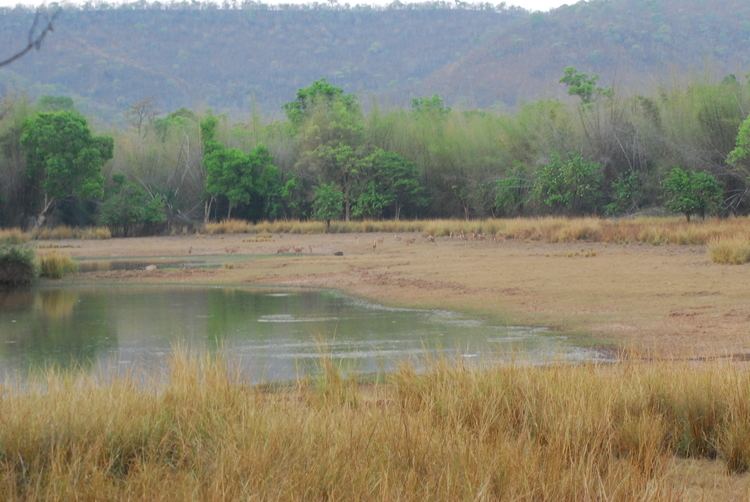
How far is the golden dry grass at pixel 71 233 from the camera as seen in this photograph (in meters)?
44.0

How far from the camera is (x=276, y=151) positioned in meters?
56.2

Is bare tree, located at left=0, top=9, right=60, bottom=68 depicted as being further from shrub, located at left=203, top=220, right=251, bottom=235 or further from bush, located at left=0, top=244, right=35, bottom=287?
shrub, located at left=203, top=220, right=251, bottom=235

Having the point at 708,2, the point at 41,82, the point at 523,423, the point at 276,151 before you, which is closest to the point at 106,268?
the point at 523,423

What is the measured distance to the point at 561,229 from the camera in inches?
1268

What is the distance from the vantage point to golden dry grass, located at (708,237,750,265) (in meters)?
20.5

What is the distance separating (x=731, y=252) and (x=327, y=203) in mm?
29011

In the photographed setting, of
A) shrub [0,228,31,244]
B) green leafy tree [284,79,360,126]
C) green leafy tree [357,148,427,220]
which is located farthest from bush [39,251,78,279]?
green leafy tree [284,79,360,126]

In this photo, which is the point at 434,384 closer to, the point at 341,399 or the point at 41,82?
the point at 341,399

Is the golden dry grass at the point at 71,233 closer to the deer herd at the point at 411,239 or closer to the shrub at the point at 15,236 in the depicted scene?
the shrub at the point at 15,236

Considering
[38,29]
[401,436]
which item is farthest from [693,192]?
[38,29]

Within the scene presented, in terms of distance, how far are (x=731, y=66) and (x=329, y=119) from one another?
274ft

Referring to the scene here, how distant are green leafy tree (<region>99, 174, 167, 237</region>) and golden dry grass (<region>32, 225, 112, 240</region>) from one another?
60cm

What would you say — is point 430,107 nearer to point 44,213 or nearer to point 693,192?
point 44,213

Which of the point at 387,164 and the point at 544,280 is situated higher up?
the point at 387,164
